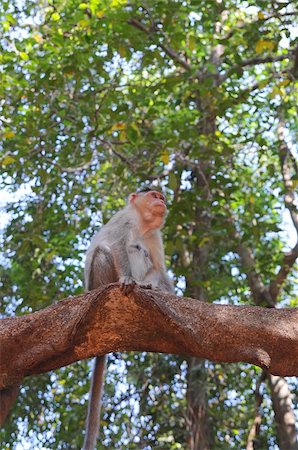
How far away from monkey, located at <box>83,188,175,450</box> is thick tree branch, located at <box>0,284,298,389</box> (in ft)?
3.31

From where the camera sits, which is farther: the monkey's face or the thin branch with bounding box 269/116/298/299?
the thin branch with bounding box 269/116/298/299

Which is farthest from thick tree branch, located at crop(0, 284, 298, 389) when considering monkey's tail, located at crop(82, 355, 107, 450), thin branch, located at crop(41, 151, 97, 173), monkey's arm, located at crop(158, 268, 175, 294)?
thin branch, located at crop(41, 151, 97, 173)

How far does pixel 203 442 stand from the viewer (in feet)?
26.9

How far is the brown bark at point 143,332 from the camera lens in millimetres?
4020

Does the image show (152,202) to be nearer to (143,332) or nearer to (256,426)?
(143,332)

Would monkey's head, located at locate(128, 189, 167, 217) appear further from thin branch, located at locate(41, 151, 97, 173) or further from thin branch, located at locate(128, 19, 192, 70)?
thin branch, located at locate(128, 19, 192, 70)

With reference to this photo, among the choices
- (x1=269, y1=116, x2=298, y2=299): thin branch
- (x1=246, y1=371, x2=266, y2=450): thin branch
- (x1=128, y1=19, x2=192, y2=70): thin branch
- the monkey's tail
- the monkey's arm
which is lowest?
the monkey's tail

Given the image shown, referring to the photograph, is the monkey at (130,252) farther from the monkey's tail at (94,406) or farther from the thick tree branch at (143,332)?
the thick tree branch at (143,332)

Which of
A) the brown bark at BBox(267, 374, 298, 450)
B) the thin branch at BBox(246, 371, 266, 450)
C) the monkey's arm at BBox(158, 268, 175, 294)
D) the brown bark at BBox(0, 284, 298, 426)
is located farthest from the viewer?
the brown bark at BBox(267, 374, 298, 450)

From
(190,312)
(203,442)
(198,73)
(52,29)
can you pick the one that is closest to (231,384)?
(203,442)

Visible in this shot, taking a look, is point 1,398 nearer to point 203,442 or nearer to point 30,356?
point 30,356

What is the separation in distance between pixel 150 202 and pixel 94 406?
96.2 inches

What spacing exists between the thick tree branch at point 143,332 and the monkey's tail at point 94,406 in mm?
895

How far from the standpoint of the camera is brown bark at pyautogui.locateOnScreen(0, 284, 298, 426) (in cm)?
402
